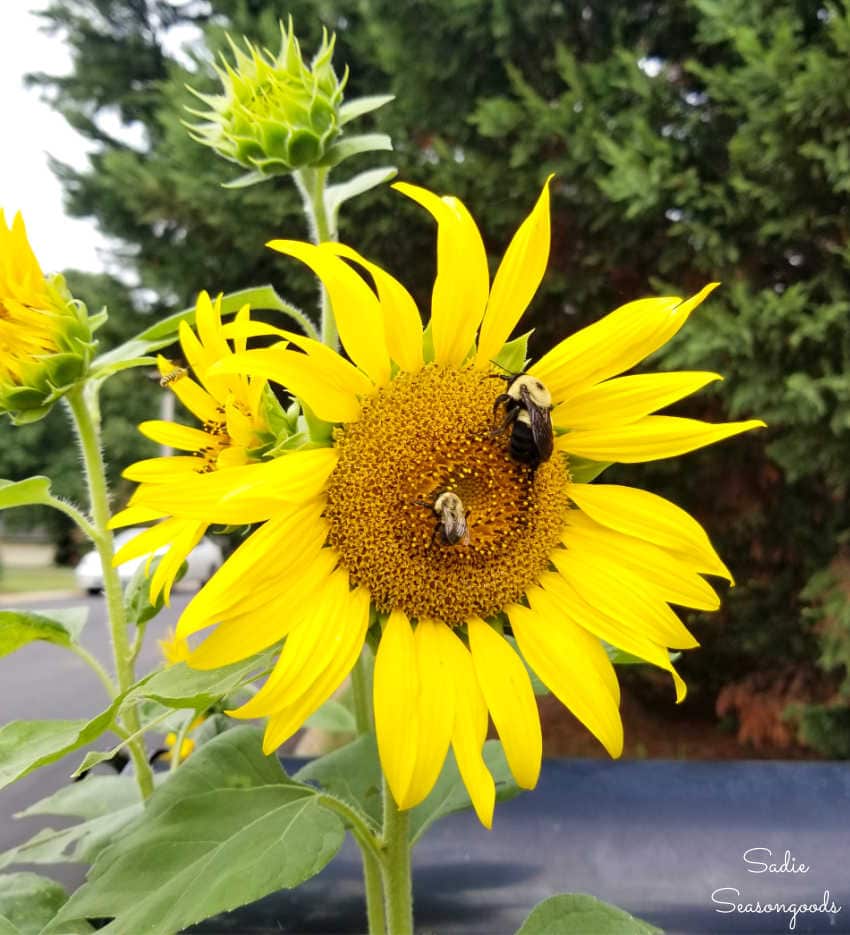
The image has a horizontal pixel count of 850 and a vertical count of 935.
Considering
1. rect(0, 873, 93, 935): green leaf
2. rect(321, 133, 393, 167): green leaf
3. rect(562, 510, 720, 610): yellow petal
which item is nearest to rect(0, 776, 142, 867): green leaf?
rect(0, 873, 93, 935): green leaf

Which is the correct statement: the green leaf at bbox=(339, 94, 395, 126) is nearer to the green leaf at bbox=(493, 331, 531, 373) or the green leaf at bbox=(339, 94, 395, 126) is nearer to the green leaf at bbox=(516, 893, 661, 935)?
the green leaf at bbox=(493, 331, 531, 373)

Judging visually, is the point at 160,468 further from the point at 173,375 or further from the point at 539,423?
the point at 539,423

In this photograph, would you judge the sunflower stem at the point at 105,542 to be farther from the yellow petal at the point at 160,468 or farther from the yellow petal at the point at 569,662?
the yellow petal at the point at 569,662

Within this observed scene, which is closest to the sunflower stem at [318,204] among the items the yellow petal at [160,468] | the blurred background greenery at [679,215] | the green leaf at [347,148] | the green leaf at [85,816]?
the green leaf at [347,148]

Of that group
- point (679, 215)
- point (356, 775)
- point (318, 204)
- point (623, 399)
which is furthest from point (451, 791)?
point (679, 215)

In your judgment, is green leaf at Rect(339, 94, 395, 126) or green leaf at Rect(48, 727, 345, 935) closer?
green leaf at Rect(48, 727, 345, 935)
